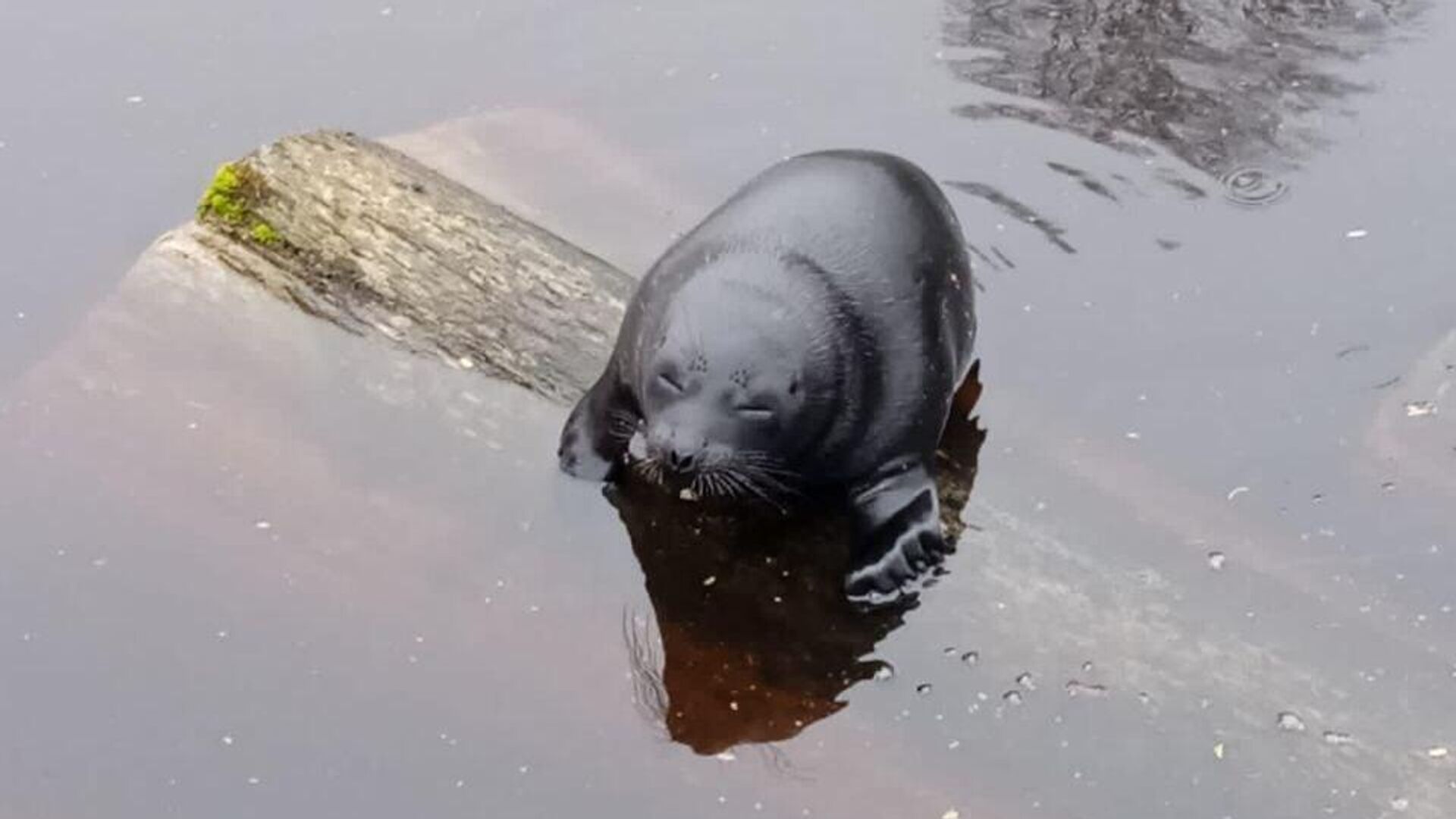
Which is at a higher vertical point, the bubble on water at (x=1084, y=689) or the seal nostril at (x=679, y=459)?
the seal nostril at (x=679, y=459)

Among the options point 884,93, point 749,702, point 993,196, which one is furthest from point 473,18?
point 749,702

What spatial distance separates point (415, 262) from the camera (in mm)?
5820

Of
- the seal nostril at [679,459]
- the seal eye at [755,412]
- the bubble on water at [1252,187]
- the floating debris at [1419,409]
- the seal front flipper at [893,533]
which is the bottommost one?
the floating debris at [1419,409]

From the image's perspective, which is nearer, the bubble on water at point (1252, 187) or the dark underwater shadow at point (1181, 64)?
the bubble on water at point (1252, 187)

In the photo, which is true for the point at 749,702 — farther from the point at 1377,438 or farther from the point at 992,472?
the point at 1377,438

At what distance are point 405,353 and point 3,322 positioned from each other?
164 centimetres

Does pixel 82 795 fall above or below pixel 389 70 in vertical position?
below

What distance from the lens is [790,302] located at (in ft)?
16.0

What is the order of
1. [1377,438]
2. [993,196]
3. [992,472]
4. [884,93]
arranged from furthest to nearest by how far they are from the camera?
[884,93] < [993,196] < [1377,438] < [992,472]

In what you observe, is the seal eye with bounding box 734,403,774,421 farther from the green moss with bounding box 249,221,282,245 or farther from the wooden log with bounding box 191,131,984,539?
the green moss with bounding box 249,221,282,245

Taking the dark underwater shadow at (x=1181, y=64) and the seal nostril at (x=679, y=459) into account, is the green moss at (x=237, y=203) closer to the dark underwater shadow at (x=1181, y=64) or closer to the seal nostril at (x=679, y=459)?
the seal nostril at (x=679, y=459)

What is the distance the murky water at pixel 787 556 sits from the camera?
15.2ft

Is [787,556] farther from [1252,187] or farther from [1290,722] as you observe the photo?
[1252,187]

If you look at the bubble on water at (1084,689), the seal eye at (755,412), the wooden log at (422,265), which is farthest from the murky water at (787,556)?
the seal eye at (755,412)
